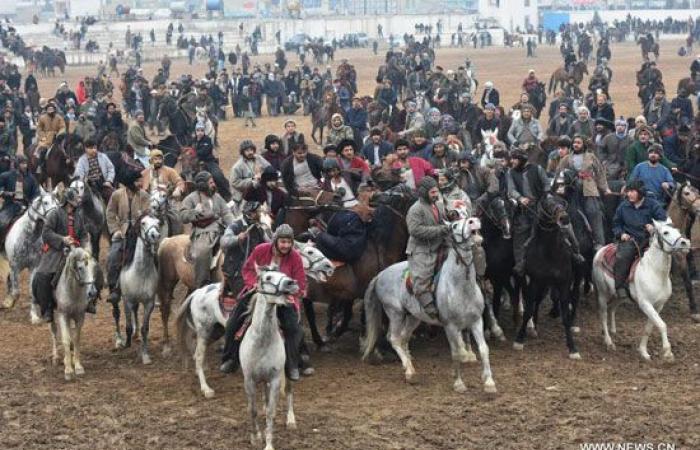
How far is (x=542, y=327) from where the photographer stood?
1439 cm

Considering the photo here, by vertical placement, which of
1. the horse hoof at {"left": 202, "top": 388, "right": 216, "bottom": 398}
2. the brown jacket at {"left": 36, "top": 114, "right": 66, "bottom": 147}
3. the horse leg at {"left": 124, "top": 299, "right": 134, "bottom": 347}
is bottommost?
the horse hoof at {"left": 202, "top": 388, "right": 216, "bottom": 398}

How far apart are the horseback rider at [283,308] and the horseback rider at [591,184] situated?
559 centimetres

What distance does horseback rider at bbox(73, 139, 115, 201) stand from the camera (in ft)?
56.9

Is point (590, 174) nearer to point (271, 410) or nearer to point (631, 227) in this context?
point (631, 227)

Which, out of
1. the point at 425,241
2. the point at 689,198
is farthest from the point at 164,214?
the point at 689,198

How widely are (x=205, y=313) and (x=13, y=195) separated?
563 centimetres

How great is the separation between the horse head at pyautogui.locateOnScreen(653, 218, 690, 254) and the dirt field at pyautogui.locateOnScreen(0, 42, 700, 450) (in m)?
1.26

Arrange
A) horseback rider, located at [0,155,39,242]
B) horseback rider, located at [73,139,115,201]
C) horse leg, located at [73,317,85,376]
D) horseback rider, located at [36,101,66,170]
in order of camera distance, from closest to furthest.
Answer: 1. horse leg, located at [73,317,85,376]
2. horseback rider, located at [0,155,39,242]
3. horseback rider, located at [73,139,115,201]
4. horseback rider, located at [36,101,66,170]

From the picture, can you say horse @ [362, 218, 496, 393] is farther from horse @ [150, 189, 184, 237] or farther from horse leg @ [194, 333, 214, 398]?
horse @ [150, 189, 184, 237]

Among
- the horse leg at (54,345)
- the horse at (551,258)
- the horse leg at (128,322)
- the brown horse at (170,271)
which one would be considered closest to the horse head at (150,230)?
the brown horse at (170,271)

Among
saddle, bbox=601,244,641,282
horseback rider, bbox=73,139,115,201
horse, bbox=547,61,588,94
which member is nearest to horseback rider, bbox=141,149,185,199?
horseback rider, bbox=73,139,115,201

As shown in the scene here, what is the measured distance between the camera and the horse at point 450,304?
38.2 feet

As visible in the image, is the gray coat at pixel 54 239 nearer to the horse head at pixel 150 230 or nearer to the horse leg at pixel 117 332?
the horse head at pixel 150 230

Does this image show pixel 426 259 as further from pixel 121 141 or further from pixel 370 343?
pixel 121 141
